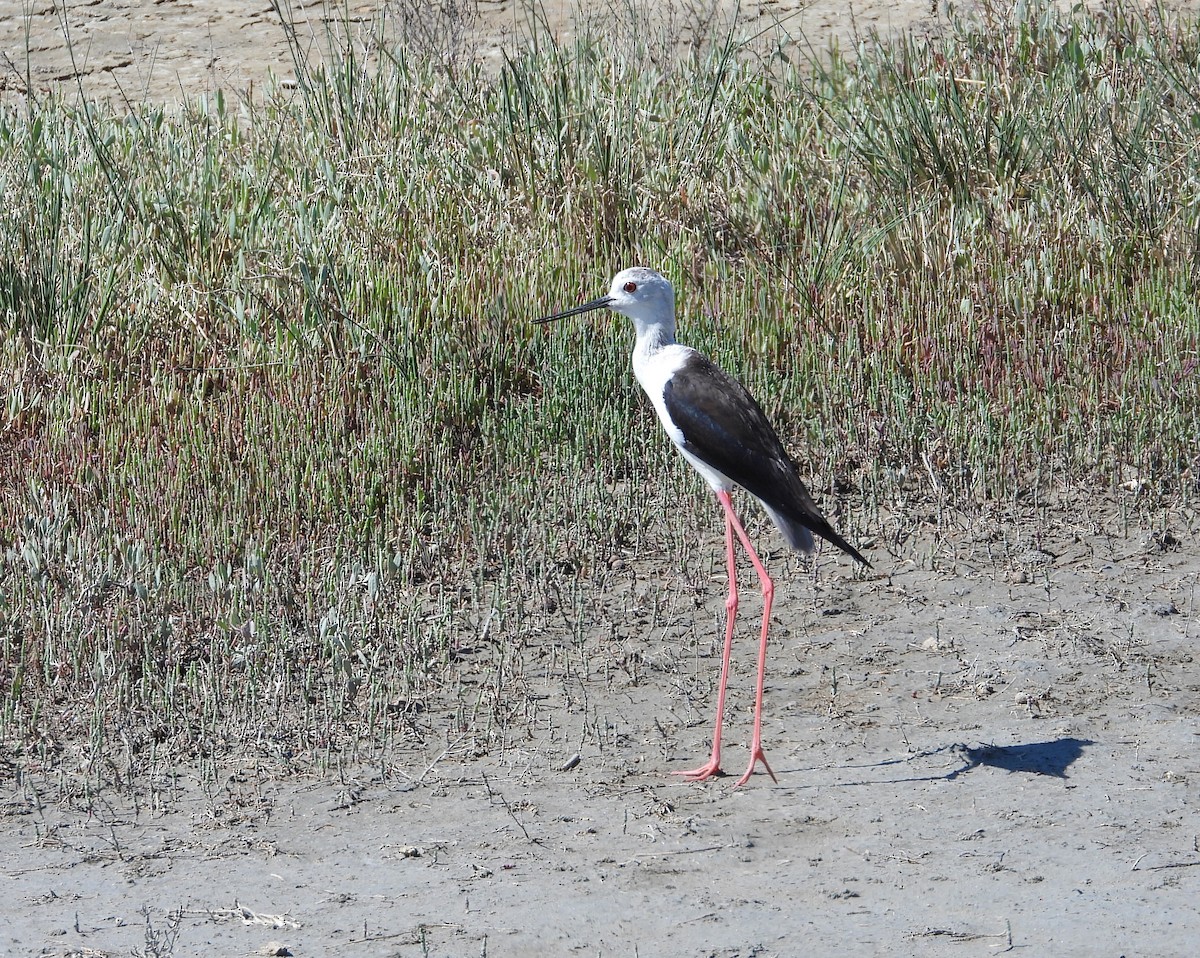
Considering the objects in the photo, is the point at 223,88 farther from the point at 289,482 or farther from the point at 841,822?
the point at 841,822

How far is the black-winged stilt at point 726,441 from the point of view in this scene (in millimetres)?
4535

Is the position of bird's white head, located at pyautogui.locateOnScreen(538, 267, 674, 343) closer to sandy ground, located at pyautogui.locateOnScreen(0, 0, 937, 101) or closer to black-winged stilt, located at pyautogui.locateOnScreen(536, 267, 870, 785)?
black-winged stilt, located at pyautogui.locateOnScreen(536, 267, 870, 785)

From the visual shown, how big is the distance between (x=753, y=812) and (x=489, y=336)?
10.3ft

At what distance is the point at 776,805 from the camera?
13.4 feet

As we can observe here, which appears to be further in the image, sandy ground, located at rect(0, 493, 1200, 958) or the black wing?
the black wing

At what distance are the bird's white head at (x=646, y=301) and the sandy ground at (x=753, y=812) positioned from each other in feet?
3.16

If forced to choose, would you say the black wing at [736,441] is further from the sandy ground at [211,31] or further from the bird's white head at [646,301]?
the sandy ground at [211,31]

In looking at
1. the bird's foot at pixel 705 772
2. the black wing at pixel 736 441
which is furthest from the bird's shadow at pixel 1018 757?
the black wing at pixel 736 441

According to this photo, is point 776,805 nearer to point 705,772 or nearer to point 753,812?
point 753,812

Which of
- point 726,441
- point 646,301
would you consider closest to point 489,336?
point 646,301

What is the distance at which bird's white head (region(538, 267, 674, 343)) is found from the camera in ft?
16.1

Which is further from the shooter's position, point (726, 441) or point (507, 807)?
point (726, 441)

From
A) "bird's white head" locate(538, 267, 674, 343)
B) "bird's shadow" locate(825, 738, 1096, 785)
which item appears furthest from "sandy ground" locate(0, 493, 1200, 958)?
"bird's white head" locate(538, 267, 674, 343)

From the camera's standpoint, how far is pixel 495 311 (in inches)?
266
